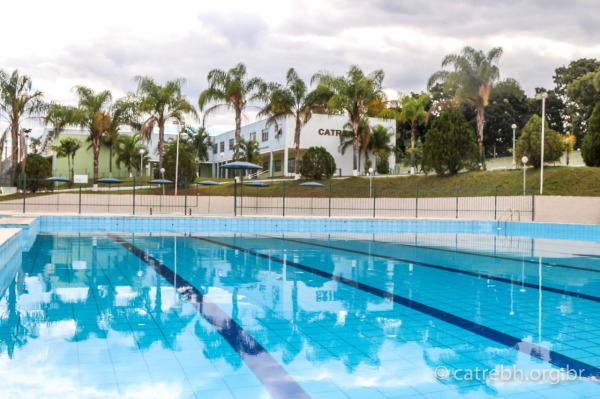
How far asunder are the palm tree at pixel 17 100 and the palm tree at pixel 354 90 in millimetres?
17060

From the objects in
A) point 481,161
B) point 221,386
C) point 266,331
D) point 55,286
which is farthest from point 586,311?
point 481,161

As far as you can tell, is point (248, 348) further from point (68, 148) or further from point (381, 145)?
point (68, 148)

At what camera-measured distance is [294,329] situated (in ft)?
17.3

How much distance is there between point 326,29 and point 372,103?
13.7 metres

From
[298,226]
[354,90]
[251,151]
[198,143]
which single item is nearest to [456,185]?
[354,90]

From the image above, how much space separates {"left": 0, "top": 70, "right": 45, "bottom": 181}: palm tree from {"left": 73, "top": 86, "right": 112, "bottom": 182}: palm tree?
384cm

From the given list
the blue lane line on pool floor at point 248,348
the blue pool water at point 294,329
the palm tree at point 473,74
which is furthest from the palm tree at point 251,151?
the blue lane line on pool floor at point 248,348

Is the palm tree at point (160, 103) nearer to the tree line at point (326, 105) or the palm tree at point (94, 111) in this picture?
the tree line at point (326, 105)

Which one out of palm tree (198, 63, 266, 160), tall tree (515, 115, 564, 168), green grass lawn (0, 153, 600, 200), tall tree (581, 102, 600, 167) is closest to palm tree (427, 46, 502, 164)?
green grass lawn (0, 153, 600, 200)

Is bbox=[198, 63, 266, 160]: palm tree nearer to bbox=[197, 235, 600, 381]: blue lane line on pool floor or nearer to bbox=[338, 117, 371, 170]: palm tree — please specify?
bbox=[338, 117, 371, 170]: palm tree

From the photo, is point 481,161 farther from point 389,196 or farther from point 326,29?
point 326,29

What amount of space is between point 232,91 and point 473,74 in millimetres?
15201

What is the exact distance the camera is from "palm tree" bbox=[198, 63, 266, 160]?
113ft

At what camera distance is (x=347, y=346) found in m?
4.72
